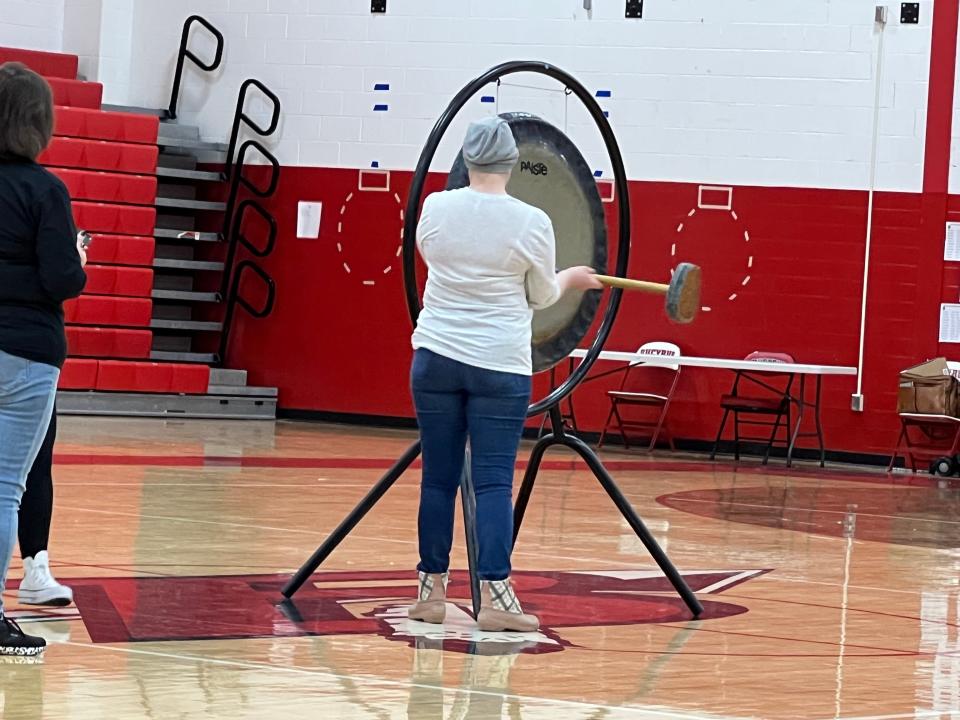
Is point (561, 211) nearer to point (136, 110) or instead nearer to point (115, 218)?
point (115, 218)

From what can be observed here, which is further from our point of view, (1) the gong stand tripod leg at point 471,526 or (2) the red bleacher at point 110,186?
(2) the red bleacher at point 110,186

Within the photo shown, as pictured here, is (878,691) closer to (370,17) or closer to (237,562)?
(237,562)

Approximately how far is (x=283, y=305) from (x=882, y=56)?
5.83m

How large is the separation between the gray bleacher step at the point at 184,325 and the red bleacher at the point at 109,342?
0.37 m

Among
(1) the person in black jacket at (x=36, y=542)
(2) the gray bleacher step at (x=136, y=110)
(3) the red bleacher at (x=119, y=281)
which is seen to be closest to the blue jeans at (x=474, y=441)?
(1) the person in black jacket at (x=36, y=542)

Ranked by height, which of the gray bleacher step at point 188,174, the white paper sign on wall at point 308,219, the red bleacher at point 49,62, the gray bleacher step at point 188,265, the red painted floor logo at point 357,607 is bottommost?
the red painted floor logo at point 357,607

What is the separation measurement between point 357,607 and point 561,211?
5.87 feet

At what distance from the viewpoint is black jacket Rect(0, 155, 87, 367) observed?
476 centimetres

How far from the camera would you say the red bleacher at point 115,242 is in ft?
50.8

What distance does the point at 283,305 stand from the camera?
16406 mm

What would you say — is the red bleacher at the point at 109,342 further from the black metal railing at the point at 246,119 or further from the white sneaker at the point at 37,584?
the white sneaker at the point at 37,584

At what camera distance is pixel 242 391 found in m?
16.0

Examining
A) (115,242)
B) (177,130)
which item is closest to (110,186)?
(115,242)

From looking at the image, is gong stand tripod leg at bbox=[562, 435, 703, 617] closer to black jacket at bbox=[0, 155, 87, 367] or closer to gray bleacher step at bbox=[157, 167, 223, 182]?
black jacket at bbox=[0, 155, 87, 367]
